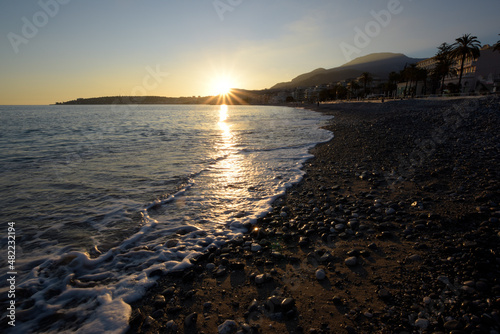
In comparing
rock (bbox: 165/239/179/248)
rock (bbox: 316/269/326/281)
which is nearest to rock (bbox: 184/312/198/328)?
rock (bbox: 316/269/326/281)

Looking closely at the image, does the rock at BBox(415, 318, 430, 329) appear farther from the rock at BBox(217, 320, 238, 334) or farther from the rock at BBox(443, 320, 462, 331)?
the rock at BBox(217, 320, 238, 334)

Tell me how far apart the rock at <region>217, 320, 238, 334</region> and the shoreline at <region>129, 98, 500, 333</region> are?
14 millimetres

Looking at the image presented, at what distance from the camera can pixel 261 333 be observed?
10.4 ft

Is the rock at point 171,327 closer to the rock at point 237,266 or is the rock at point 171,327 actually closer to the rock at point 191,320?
the rock at point 191,320

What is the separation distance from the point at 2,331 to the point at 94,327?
1326mm

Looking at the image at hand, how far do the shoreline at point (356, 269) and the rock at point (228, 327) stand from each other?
0.01 m

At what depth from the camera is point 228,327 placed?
3.28 metres

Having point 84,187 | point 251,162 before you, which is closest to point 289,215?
point 251,162

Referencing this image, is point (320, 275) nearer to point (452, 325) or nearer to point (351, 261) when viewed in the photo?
point (351, 261)

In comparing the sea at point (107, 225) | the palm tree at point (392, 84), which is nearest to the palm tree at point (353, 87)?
the palm tree at point (392, 84)

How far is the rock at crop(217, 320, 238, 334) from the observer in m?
3.23

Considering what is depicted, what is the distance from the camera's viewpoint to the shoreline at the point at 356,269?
128 inches

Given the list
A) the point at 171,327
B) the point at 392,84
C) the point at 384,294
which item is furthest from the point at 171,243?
the point at 392,84

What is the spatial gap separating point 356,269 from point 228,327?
2.47 metres
